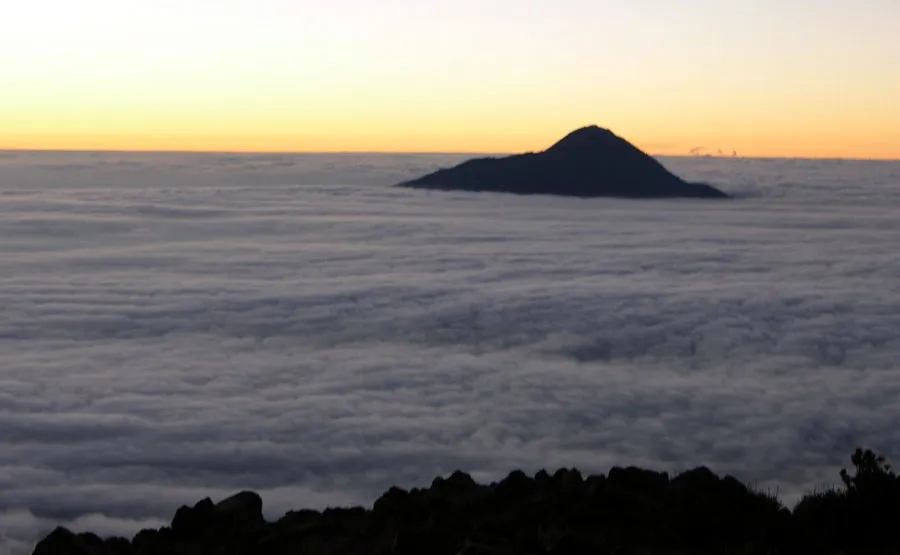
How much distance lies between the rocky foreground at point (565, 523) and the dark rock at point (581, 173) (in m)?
127

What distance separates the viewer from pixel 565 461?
19.5 meters

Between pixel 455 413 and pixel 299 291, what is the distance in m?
22.2

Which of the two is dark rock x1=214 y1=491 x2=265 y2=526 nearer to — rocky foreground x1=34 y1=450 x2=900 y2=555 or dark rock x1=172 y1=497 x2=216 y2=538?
rocky foreground x1=34 y1=450 x2=900 y2=555

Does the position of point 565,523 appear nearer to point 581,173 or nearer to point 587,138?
point 581,173

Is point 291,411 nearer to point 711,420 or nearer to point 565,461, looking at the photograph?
point 565,461

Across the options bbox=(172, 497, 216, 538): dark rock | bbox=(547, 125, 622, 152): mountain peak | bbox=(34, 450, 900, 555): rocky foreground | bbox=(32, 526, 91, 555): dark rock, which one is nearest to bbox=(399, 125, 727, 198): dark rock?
bbox=(547, 125, 622, 152): mountain peak

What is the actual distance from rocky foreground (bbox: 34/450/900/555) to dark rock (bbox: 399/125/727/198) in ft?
415

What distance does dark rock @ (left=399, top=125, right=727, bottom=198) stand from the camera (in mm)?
139875

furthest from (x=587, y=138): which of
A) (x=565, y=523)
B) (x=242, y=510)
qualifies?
(x=565, y=523)

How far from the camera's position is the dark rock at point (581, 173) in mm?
139875

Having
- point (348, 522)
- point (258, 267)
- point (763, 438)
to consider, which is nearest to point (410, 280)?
point (258, 267)

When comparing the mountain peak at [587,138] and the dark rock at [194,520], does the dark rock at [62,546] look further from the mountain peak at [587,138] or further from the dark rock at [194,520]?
the mountain peak at [587,138]

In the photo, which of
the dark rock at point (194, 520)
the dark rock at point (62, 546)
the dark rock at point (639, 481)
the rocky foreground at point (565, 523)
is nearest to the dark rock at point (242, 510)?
the rocky foreground at point (565, 523)

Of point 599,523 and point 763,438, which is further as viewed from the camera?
point 763,438
